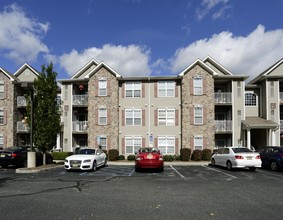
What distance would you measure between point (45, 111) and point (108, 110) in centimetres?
829

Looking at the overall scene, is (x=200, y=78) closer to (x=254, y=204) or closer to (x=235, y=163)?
(x=235, y=163)

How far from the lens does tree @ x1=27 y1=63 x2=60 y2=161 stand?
18.1m

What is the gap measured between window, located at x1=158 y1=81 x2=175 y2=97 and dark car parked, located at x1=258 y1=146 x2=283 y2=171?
10859 mm

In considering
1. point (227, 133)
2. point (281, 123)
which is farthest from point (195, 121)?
point (281, 123)

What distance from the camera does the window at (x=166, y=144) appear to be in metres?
25.8

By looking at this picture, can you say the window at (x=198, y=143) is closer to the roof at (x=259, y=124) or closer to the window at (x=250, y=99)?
the roof at (x=259, y=124)

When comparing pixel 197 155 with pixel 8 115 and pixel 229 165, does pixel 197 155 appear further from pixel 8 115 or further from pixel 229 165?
pixel 8 115

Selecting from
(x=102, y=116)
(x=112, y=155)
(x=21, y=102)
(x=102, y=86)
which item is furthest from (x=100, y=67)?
(x=21, y=102)

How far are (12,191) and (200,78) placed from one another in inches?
797

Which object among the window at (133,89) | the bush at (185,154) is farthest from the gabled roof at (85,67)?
the bush at (185,154)

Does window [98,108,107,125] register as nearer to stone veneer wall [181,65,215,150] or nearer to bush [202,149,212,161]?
stone veneer wall [181,65,215,150]

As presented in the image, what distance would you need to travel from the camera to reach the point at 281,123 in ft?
86.1

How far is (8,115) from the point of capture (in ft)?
90.9

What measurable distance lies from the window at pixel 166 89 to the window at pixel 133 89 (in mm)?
2122
